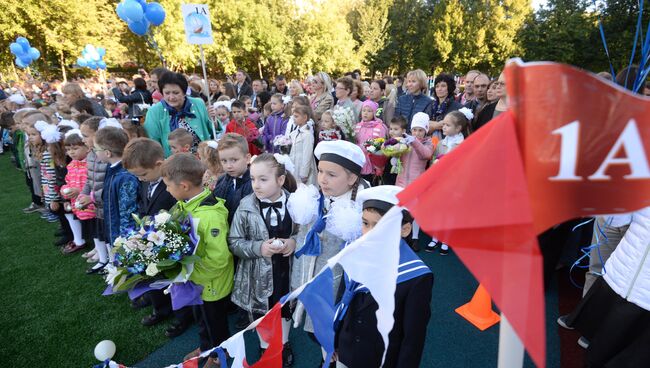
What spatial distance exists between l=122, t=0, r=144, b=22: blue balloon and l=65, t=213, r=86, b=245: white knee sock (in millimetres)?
5167

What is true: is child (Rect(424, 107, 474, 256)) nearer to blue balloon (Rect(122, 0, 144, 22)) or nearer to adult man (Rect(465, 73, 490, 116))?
adult man (Rect(465, 73, 490, 116))

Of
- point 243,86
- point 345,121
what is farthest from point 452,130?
point 243,86

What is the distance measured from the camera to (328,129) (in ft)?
18.0

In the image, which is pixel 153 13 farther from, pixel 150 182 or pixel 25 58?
pixel 25 58

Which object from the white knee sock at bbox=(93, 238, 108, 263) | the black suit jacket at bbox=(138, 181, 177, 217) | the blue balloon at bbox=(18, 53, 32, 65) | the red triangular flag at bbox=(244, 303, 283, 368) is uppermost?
the blue balloon at bbox=(18, 53, 32, 65)

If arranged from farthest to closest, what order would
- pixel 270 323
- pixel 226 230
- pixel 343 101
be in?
pixel 343 101 → pixel 226 230 → pixel 270 323

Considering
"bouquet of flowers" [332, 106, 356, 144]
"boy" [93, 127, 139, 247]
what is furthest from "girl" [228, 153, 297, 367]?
"bouquet of flowers" [332, 106, 356, 144]

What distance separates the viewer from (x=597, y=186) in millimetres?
782

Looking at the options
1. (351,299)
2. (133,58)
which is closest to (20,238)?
(351,299)

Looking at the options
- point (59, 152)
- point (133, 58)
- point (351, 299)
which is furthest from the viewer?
point (133, 58)

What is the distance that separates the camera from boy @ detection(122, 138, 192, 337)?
10.0 ft

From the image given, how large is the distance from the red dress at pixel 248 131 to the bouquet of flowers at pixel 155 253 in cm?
389

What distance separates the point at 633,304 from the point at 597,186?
211cm

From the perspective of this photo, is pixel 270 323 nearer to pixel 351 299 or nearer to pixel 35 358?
pixel 351 299
